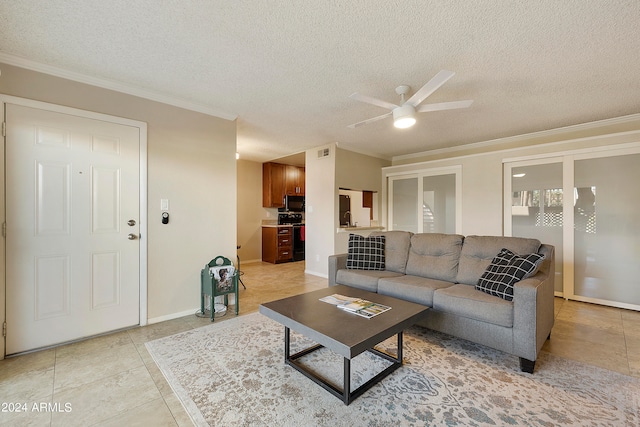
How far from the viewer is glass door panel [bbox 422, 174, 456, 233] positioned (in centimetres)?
488

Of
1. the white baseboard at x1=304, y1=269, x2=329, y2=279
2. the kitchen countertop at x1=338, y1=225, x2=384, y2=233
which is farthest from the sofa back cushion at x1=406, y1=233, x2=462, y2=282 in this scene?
the white baseboard at x1=304, y1=269, x2=329, y2=279

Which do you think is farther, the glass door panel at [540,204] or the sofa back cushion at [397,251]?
the glass door panel at [540,204]

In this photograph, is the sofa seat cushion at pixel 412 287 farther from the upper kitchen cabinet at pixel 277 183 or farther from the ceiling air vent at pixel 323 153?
the upper kitchen cabinet at pixel 277 183

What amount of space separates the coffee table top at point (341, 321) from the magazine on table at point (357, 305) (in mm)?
40

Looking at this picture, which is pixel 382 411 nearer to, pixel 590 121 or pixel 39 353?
pixel 39 353

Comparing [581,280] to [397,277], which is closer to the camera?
[397,277]

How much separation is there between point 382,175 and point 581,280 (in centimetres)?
355

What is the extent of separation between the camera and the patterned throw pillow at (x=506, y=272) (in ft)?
7.02

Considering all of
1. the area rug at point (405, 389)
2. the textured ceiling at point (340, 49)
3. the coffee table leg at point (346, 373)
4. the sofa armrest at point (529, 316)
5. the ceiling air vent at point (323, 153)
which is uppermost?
the textured ceiling at point (340, 49)

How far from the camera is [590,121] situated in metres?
3.57

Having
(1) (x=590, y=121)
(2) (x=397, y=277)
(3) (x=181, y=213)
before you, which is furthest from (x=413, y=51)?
(1) (x=590, y=121)

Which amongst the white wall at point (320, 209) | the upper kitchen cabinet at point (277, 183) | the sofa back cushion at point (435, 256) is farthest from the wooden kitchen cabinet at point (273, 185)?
the sofa back cushion at point (435, 256)

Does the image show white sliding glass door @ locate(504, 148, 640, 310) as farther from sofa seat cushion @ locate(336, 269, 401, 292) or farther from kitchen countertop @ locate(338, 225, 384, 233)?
sofa seat cushion @ locate(336, 269, 401, 292)

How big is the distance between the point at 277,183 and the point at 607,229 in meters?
5.79
